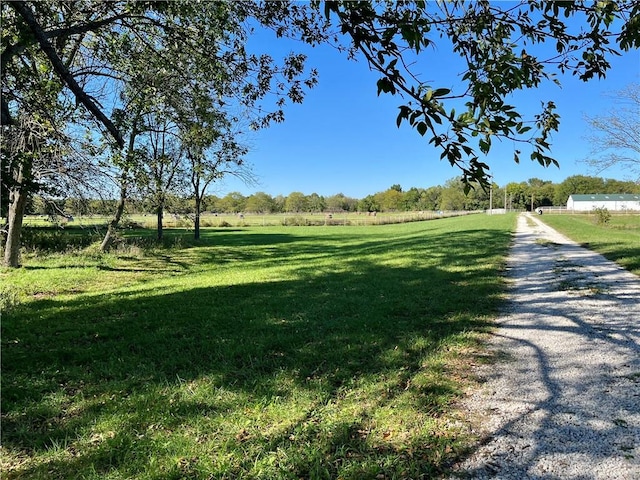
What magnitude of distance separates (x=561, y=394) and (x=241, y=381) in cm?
270

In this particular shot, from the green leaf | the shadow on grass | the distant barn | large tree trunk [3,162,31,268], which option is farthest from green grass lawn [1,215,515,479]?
the distant barn

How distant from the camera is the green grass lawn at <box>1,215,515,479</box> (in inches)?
97.7

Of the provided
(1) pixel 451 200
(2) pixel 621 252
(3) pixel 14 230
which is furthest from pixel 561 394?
(1) pixel 451 200

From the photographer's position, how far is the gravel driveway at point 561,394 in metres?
2.37

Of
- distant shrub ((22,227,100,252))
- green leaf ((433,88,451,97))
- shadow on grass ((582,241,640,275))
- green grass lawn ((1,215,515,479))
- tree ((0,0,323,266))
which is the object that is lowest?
green grass lawn ((1,215,515,479))

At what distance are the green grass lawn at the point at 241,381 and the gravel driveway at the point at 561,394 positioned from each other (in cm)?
27

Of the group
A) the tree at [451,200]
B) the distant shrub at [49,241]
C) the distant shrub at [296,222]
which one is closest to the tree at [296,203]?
the tree at [451,200]

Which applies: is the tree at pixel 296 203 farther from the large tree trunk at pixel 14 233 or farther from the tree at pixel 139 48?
the tree at pixel 139 48

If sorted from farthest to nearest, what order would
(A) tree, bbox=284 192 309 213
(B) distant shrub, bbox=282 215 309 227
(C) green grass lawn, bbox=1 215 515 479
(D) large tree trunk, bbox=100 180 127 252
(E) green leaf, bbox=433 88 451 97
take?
(A) tree, bbox=284 192 309 213
(B) distant shrub, bbox=282 215 309 227
(D) large tree trunk, bbox=100 180 127 252
(C) green grass lawn, bbox=1 215 515 479
(E) green leaf, bbox=433 88 451 97

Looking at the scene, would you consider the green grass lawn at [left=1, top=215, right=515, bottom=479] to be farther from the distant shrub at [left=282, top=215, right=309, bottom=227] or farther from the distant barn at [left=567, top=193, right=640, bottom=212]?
the distant barn at [left=567, top=193, right=640, bottom=212]

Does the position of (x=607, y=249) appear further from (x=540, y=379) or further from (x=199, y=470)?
(x=199, y=470)

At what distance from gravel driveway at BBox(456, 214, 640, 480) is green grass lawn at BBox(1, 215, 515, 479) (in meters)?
0.27

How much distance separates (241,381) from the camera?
3.60 m

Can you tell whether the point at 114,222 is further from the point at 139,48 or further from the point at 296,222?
the point at 296,222
